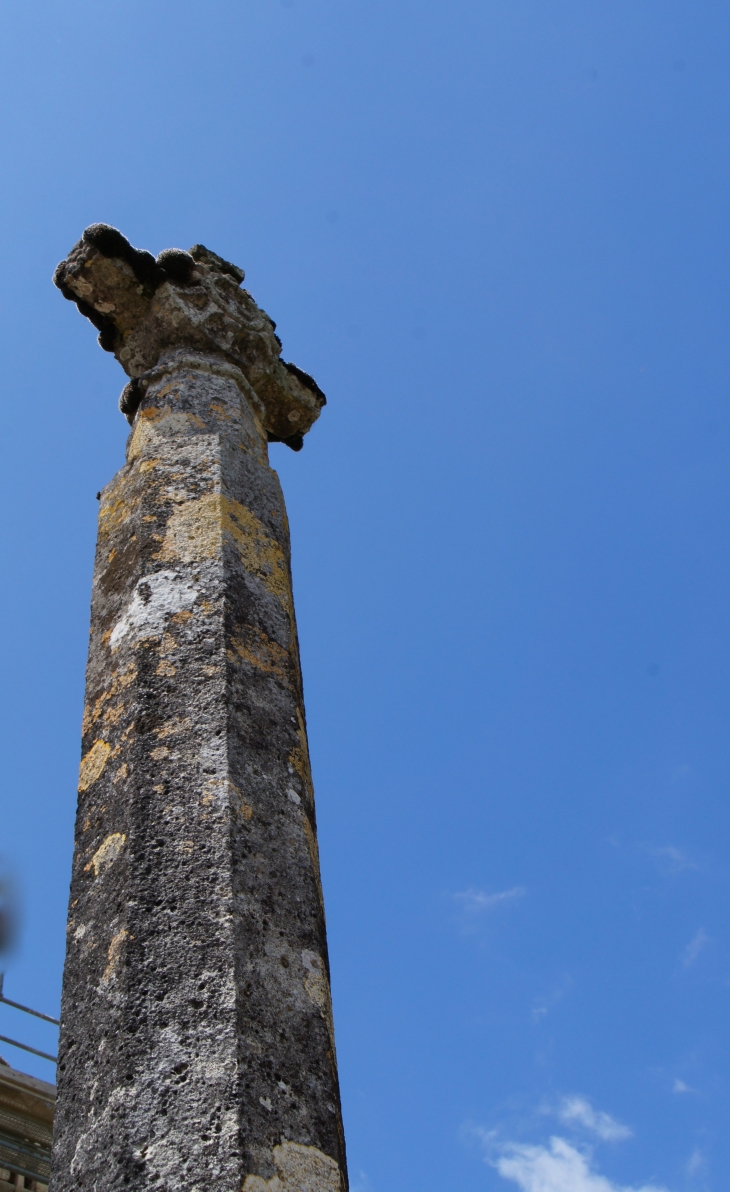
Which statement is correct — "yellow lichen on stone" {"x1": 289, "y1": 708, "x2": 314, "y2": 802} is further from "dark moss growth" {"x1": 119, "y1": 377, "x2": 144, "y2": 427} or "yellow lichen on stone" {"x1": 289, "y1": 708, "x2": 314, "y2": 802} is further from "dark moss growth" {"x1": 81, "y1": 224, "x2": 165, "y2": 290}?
"dark moss growth" {"x1": 81, "y1": 224, "x2": 165, "y2": 290}

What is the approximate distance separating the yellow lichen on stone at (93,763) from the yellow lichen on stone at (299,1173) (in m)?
1.16

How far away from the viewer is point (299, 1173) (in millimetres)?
2170

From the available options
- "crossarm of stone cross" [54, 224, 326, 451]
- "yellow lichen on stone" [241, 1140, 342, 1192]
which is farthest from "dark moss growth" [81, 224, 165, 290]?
"yellow lichen on stone" [241, 1140, 342, 1192]

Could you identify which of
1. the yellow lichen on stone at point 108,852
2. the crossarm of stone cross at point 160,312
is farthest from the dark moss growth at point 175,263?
the yellow lichen on stone at point 108,852

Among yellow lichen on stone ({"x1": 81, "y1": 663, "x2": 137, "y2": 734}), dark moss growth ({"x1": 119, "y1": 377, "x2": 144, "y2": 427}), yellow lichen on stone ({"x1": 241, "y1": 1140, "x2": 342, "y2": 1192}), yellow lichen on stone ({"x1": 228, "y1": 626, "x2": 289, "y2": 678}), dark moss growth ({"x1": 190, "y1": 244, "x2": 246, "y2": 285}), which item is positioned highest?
dark moss growth ({"x1": 190, "y1": 244, "x2": 246, "y2": 285})

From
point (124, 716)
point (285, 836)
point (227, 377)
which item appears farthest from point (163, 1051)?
point (227, 377)

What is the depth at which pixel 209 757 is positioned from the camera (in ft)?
9.22

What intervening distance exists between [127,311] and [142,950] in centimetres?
286

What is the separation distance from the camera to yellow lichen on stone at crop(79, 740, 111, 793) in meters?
2.96

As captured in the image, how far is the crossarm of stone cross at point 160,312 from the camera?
4336mm

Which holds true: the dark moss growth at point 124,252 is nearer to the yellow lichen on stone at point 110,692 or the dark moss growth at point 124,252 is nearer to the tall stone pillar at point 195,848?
the tall stone pillar at point 195,848

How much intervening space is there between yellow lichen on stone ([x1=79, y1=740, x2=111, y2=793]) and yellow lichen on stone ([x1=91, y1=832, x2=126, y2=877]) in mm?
268

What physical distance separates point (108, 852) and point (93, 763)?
37 cm

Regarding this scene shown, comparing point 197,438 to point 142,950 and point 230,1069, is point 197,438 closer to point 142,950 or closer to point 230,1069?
point 142,950
